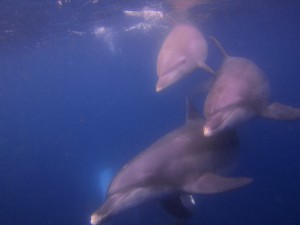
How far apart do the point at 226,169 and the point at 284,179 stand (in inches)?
652

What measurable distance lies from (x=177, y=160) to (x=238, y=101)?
6.66 ft

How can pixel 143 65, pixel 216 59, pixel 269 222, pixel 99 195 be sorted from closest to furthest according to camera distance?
pixel 269 222, pixel 99 195, pixel 216 59, pixel 143 65

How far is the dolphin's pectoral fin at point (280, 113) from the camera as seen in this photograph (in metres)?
8.48

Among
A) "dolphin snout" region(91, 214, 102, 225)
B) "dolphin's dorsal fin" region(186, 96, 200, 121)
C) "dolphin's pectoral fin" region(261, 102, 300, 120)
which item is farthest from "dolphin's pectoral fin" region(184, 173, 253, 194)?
"dolphin's dorsal fin" region(186, 96, 200, 121)

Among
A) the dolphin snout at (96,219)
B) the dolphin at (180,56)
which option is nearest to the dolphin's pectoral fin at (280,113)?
the dolphin at (180,56)

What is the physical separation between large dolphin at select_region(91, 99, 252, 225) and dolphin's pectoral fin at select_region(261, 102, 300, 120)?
1.15 m

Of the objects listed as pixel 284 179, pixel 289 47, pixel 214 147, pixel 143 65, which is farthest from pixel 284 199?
pixel 143 65

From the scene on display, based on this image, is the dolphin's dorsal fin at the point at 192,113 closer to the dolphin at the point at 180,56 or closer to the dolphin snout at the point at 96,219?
the dolphin at the point at 180,56

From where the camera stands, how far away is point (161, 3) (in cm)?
2211

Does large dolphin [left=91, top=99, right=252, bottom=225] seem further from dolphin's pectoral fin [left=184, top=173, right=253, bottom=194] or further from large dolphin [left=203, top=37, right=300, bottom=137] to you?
large dolphin [left=203, top=37, right=300, bottom=137]

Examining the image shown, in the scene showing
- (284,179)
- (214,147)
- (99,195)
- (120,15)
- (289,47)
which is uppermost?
(214,147)

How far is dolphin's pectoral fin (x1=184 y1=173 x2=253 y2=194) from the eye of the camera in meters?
7.12

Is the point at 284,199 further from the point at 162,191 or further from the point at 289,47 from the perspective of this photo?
the point at 289,47

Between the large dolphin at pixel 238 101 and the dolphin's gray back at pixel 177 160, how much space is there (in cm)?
113
